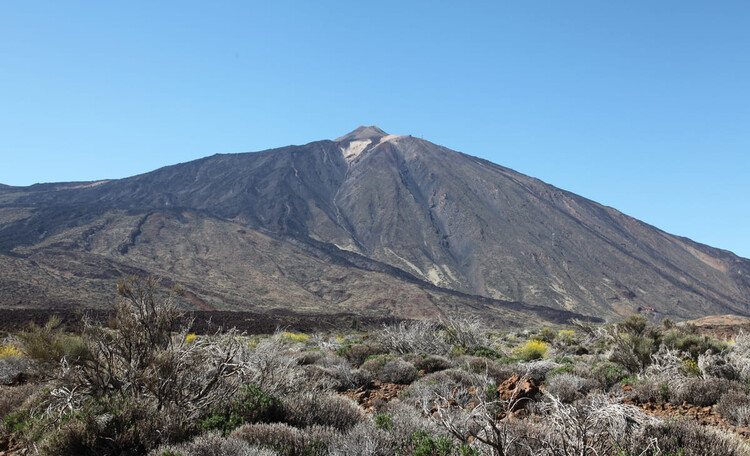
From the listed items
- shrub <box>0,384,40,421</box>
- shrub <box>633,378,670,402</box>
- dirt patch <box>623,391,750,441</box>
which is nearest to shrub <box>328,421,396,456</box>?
dirt patch <box>623,391,750,441</box>

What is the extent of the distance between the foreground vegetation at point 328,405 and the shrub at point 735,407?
0.05 feet

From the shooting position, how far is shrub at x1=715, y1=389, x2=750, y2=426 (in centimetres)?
450

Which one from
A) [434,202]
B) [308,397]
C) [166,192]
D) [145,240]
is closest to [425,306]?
[145,240]

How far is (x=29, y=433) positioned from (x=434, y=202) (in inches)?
5559

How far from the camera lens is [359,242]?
389 feet

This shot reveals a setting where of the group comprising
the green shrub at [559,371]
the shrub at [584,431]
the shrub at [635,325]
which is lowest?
the green shrub at [559,371]

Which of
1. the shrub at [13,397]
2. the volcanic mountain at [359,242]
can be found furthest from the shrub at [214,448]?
the volcanic mountain at [359,242]

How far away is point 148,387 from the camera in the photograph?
4562 millimetres

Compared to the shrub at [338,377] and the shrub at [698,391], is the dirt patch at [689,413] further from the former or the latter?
the shrub at [338,377]

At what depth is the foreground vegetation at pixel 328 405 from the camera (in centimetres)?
338

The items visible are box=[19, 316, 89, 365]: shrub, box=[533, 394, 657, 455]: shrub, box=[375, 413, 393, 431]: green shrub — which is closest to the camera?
box=[533, 394, 657, 455]: shrub

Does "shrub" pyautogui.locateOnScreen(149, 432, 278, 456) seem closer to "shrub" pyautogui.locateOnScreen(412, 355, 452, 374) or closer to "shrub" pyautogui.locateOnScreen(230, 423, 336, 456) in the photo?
"shrub" pyautogui.locateOnScreen(230, 423, 336, 456)

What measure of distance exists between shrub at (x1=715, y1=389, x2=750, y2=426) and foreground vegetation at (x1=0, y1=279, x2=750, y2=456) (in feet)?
0.05

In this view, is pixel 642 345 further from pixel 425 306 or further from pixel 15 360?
pixel 425 306
